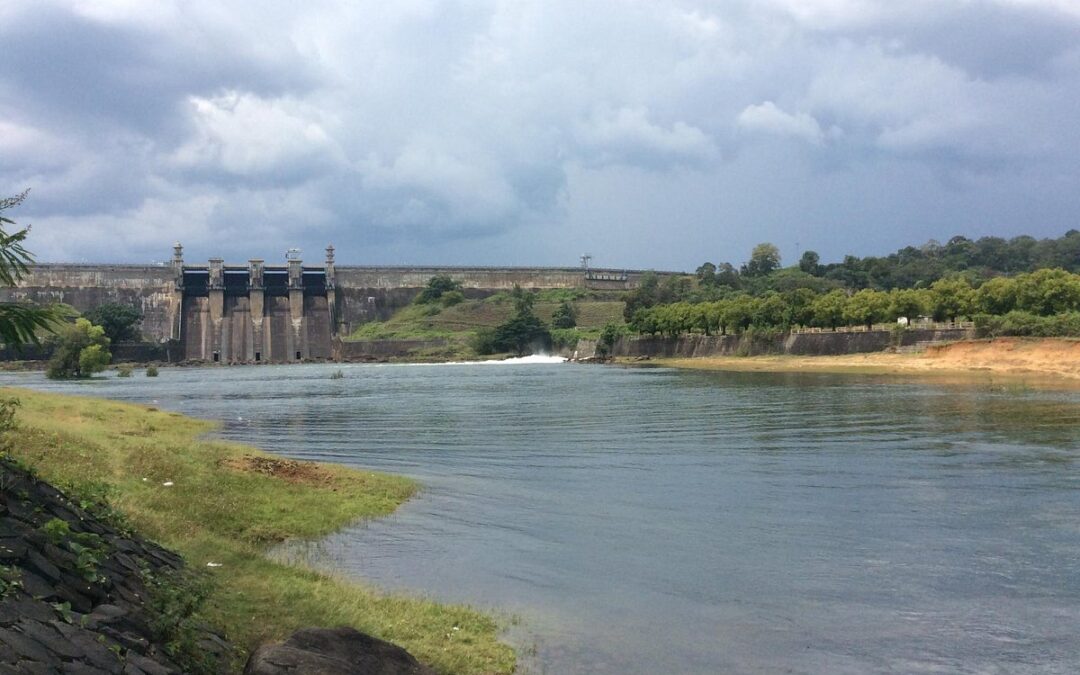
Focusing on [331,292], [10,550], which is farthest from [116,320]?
[10,550]

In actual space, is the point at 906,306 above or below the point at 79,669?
above

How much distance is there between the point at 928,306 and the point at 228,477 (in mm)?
82840

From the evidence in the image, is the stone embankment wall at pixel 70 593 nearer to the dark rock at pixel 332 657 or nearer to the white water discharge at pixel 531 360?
the dark rock at pixel 332 657

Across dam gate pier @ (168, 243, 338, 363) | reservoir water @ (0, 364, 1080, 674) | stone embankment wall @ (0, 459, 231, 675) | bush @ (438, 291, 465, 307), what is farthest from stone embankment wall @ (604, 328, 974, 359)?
stone embankment wall @ (0, 459, 231, 675)

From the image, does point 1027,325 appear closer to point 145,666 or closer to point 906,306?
point 906,306

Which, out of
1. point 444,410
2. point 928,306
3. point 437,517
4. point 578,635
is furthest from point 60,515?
point 928,306

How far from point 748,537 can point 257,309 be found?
538ft

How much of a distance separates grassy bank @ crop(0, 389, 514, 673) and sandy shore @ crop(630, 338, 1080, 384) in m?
57.1

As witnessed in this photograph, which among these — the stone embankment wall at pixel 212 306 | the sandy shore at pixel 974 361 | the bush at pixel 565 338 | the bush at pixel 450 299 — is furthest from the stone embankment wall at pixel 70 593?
the bush at pixel 450 299

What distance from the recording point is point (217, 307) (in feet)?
568

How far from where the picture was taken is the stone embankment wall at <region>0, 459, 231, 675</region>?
810 cm

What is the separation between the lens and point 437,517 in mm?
22016

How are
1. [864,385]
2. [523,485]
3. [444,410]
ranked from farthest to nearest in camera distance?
[864,385]
[444,410]
[523,485]

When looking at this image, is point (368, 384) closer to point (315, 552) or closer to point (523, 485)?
point (523, 485)
